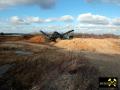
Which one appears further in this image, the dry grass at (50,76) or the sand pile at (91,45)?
the sand pile at (91,45)

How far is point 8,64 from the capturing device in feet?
89.0

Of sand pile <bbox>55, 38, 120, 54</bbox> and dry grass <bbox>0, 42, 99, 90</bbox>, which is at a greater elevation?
dry grass <bbox>0, 42, 99, 90</bbox>

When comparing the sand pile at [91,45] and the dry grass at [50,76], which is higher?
the dry grass at [50,76]

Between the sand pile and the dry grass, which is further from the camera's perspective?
the sand pile

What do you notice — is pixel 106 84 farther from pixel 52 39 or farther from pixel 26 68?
pixel 52 39

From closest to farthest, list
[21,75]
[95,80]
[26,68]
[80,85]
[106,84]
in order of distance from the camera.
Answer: [106,84]
[80,85]
[95,80]
[21,75]
[26,68]

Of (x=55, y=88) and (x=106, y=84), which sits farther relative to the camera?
(x=55, y=88)

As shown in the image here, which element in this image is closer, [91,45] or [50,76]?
[50,76]

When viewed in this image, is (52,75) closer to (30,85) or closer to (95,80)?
(30,85)

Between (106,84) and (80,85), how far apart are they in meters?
4.82

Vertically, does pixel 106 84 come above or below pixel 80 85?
above

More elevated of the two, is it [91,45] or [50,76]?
[50,76]

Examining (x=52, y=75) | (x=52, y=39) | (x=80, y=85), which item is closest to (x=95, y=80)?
(x=80, y=85)

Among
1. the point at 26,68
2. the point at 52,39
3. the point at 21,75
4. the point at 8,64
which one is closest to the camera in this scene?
the point at 21,75
